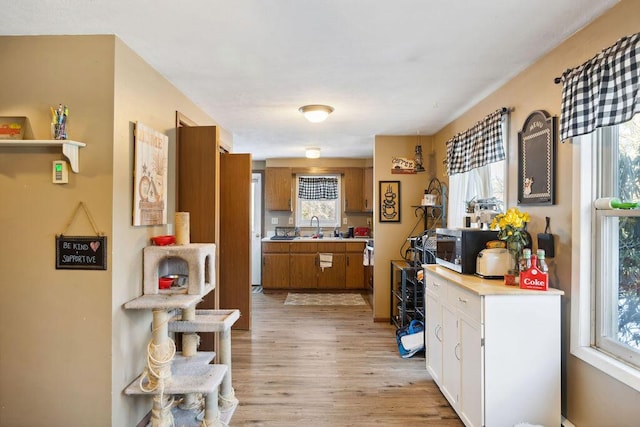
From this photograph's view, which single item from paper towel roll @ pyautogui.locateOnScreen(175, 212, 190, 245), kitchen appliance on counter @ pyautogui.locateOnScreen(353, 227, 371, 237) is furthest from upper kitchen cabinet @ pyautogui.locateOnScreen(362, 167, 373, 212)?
paper towel roll @ pyautogui.locateOnScreen(175, 212, 190, 245)

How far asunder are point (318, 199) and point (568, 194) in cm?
488

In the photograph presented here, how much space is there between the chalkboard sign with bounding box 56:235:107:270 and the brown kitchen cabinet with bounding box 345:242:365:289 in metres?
4.45

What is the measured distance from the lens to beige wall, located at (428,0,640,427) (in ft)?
5.70

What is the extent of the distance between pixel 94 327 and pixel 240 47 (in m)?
1.78

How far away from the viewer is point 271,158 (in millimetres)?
6508

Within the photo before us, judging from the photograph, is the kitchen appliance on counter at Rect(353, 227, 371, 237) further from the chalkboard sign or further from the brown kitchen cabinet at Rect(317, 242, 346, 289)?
the chalkboard sign

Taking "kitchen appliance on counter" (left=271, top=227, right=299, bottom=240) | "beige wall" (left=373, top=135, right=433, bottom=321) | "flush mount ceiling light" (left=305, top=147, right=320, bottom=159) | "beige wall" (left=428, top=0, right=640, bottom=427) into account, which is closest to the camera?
"beige wall" (left=428, top=0, right=640, bottom=427)

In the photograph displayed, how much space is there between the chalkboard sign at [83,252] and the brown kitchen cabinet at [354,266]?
4450mm

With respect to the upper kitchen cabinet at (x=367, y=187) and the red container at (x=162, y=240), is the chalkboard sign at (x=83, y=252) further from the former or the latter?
the upper kitchen cabinet at (x=367, y=187)

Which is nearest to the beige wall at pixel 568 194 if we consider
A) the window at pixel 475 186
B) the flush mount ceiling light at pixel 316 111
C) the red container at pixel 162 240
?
the window at pixel 475 186

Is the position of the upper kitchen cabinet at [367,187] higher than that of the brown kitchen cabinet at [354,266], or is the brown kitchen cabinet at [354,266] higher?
the upper kitchen cabinet at [367,187]

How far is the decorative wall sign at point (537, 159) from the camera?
88.0 inches

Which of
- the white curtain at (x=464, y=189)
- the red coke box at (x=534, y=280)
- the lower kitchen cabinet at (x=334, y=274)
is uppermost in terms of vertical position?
the white curtain at (x=464, y=189)

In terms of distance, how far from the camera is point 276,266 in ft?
20.2
